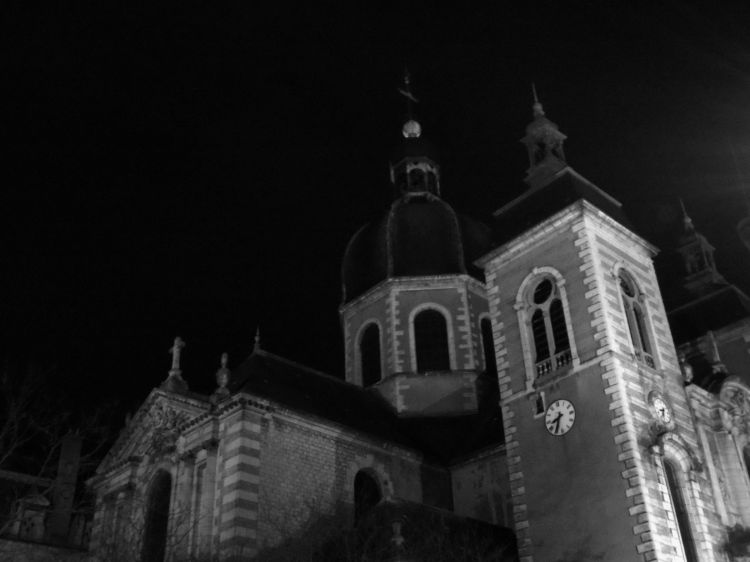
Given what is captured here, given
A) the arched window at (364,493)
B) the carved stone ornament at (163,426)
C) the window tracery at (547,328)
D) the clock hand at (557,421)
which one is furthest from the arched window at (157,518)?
the window tracery at (547,328)

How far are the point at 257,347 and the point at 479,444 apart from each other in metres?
7.64

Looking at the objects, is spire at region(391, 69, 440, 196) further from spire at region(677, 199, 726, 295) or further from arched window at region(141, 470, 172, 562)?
arched window at region(141, 470, 172, 562)

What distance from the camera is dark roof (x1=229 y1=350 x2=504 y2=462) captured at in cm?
2482

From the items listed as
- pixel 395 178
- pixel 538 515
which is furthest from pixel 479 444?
pixel 395 178

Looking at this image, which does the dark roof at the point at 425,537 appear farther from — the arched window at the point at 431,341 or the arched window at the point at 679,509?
the arched window at the point at 431,341

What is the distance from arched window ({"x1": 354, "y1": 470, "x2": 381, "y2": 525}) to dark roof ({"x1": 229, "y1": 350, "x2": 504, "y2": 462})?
1.30 meters

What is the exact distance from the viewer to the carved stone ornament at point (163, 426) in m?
24.7

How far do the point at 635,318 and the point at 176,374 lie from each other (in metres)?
13.7

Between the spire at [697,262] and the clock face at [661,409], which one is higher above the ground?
the spire at [697,262]

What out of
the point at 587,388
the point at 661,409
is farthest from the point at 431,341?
the point at 661,409

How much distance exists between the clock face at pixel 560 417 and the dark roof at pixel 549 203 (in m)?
5.63

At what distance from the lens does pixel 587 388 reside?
2209 centimetres

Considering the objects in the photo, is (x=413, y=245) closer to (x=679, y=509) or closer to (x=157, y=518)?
(x=157, y=518)

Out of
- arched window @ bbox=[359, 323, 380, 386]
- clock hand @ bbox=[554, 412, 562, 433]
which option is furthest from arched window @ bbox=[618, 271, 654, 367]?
arched window @ bbox=[359, 323, 380, 386]
